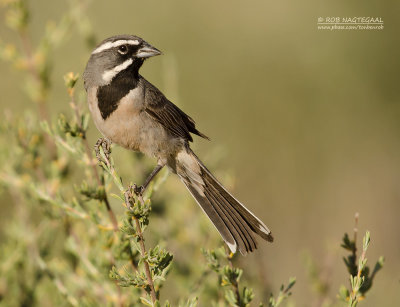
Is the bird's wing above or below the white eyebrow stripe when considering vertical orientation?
below

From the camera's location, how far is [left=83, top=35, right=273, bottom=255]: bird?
11.3 ft

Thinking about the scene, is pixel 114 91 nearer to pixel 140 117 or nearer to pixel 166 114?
pixel 140 117

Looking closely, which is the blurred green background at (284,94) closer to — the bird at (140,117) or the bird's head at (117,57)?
the bird at (140,117)

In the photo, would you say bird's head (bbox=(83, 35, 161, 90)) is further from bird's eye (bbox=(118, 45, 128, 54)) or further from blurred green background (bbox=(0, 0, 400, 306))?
blurred green background (bbox=(0, 0, 400, 306))

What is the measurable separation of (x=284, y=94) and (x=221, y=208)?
4.26 m

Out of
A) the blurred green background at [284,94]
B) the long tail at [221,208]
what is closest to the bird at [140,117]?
the long tail at [221,208]

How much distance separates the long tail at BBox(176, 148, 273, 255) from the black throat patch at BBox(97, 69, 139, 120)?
649 millimetres

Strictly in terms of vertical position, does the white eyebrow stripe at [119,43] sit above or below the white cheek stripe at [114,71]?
above

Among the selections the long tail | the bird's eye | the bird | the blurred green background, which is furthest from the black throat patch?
the blurred green background

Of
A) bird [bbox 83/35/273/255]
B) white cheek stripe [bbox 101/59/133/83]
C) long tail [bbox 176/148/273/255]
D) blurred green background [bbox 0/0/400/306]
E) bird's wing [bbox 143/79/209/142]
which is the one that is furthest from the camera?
blurred green background [bbox 0/0/400/306]

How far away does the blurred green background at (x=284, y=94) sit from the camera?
621 cm

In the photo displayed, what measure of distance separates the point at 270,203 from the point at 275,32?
2873 mm

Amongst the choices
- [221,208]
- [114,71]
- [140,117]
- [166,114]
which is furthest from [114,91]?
[221,208]

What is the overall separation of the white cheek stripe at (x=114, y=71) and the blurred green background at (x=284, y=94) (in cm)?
237
